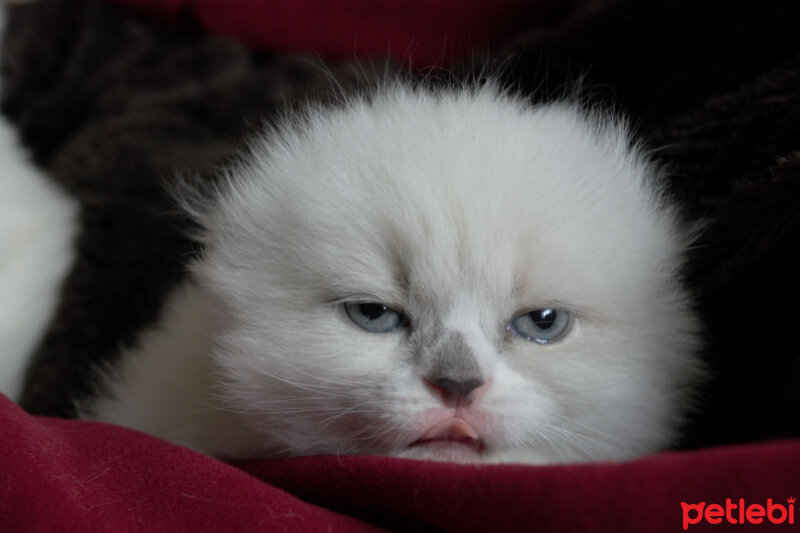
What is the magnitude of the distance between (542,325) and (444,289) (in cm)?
14

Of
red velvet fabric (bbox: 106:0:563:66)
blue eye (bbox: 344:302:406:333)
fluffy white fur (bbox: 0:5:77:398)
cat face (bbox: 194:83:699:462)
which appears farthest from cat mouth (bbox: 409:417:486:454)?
red velvet fabric (bbox: 106:0:563:66)

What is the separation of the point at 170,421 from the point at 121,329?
0.42 m

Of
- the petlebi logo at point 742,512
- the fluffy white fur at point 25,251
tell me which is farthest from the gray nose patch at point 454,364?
the fluffy white fur at point 25,251

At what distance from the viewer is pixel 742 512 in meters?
0.70

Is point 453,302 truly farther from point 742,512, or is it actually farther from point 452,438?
point 742,512

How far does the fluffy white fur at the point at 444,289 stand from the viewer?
33.9 inches

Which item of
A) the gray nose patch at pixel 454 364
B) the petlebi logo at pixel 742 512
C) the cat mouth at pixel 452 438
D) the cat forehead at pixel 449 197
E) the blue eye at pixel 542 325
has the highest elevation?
the cat forehead at pixel 449 197

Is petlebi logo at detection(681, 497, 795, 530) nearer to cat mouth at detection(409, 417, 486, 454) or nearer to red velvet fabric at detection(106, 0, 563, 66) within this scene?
cat mouth at detection(409, 417, 486, 454)

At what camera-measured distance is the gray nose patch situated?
31.9 inches

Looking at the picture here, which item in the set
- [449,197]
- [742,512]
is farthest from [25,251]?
[742,512]

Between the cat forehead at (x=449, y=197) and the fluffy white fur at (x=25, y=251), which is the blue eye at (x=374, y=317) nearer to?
the cat forehead at (x=449, y=197)

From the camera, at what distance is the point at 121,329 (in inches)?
57.8

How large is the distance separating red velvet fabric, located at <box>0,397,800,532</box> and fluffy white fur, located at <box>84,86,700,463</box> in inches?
2.7

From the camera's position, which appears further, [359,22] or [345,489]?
[359,22]
